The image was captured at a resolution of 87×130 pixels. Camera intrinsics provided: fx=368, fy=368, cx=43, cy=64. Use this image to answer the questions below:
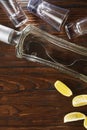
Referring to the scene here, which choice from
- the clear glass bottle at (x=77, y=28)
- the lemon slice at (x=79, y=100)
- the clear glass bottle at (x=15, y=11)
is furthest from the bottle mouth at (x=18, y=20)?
the lemon slice at (x=79, y=100)

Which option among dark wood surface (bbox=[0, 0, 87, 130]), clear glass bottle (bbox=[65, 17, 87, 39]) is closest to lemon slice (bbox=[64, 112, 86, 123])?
dark wood surface (bbox=[0, 0, 87, 130])

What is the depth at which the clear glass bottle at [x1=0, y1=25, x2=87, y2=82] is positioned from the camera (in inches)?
33.8

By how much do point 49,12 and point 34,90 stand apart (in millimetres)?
187

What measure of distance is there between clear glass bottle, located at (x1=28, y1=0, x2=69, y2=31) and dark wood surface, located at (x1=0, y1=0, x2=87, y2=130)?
1 centimetres

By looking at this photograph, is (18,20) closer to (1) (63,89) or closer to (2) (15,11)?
(2) (15,11)

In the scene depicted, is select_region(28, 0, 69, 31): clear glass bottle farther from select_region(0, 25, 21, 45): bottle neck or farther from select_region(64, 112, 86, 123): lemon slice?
select_region(64, 112, 86, 123): lemon slice

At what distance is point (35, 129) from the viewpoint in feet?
2.87

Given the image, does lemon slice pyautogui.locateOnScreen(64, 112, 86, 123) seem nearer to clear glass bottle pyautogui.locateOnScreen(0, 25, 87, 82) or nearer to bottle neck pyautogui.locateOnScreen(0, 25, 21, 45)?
clear glass bottle pyautogui.locateOnScreen(0, 25, 87, 82)

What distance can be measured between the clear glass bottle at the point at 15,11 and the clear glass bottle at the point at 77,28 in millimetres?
104

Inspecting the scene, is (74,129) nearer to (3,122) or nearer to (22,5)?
(3,122)

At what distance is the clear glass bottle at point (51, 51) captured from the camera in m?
0.86

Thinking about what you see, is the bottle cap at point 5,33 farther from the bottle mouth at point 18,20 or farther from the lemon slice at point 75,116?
the lemon slice at point 75,116

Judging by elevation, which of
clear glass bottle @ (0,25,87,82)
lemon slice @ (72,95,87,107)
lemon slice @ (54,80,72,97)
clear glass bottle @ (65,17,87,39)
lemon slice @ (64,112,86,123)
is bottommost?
lemon slice @ (64,112,86,123)

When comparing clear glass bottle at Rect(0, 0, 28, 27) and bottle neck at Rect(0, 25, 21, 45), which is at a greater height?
clear glass bottle at Rect(0, 0, 28, 27)
